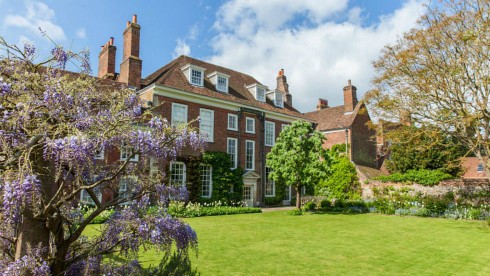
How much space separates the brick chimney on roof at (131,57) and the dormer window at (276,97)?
13053 mm

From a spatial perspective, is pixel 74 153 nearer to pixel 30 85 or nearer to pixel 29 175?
pixel 29 175

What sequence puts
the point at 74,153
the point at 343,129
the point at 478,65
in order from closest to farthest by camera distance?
the point at 74,153 → the point at 478,65 → the point at 343,129

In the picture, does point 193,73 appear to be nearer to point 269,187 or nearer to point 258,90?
point 258,90

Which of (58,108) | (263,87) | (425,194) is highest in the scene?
(263,87)

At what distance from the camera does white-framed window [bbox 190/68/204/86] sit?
24.2 meters

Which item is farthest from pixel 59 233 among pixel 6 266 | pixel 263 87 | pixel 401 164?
pixel 401 164

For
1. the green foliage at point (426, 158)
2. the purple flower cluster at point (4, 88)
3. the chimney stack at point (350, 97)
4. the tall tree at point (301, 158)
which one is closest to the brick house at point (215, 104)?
the tall tree at point (301, 158)

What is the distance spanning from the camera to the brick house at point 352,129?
3306 cm

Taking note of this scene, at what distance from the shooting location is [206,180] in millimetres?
23406

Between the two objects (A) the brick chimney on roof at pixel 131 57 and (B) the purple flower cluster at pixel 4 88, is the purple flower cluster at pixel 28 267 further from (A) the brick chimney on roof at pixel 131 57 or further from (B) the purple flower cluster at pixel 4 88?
(A) the brick chimney on roof at pixel 131 57

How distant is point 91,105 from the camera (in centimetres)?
399

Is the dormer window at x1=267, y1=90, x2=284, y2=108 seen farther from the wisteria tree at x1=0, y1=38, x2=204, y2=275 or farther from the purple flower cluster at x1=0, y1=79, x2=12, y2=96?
the purple flower cluster at x1=0, y1=79, x2=12, y2=96

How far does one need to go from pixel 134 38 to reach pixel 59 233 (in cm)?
2100

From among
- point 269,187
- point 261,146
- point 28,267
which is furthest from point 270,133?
point 28,267
